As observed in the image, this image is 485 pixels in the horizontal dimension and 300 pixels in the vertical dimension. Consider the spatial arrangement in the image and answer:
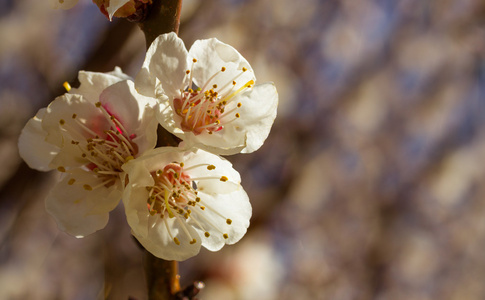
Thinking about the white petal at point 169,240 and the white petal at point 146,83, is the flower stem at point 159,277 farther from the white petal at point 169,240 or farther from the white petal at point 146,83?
the white petal at point 146,83

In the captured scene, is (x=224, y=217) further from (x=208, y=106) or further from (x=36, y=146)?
(x=36, y=146)

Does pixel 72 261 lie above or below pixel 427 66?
below

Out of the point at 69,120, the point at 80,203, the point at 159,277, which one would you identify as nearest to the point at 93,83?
the point at 69,120

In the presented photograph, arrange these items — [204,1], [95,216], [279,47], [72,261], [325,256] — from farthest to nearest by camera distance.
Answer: [325,256]
[279,47]
[72,261]
[204,1]
[95,216]

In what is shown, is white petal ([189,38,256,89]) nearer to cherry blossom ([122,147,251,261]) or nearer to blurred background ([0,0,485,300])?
cherry blossom ([122,147,251,261])

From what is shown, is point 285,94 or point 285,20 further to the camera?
point 285,20

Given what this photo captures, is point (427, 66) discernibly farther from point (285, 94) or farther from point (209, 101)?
point (209, 101)

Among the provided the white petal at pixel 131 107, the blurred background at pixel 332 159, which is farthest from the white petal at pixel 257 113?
the blurred background at pixel 332 159

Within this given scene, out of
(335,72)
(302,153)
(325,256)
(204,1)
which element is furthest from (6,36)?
(325,256)
